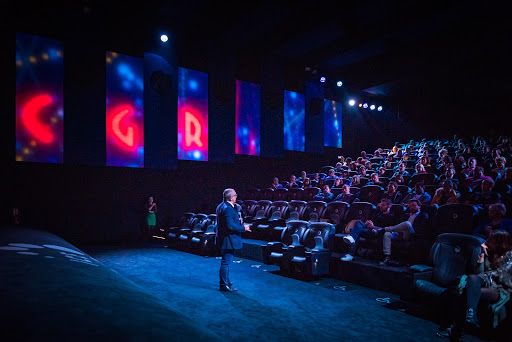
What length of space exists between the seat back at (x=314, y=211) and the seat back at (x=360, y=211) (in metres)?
0.67

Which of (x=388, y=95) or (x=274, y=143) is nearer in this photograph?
(x=274, y=143)

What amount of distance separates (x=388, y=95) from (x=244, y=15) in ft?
31.7

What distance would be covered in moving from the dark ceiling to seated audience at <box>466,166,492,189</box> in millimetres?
4858

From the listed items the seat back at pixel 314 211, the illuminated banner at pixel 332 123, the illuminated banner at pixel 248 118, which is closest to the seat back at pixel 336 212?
the seat back at pixel 314 211

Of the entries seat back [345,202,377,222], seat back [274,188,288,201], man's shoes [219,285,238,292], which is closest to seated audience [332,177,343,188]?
seat back [274,188,288,201]

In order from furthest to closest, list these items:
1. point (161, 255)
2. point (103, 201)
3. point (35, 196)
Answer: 1. point (103, 201)
2. point (35, 196)
3. point (161, 255)

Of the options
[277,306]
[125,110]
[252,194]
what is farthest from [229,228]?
[125,110]

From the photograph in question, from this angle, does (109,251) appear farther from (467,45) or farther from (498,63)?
(498,63)

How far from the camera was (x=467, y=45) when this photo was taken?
424 inches

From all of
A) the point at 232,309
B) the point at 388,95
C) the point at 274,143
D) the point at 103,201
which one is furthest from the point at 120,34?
the point at 388,95

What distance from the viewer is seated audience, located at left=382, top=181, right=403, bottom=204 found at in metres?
7.07

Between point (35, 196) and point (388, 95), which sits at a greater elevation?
point (388, 95)

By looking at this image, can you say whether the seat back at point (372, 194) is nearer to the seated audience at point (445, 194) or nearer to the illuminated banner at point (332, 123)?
the seated audience at point (445, 194)

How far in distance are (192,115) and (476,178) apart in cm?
771
